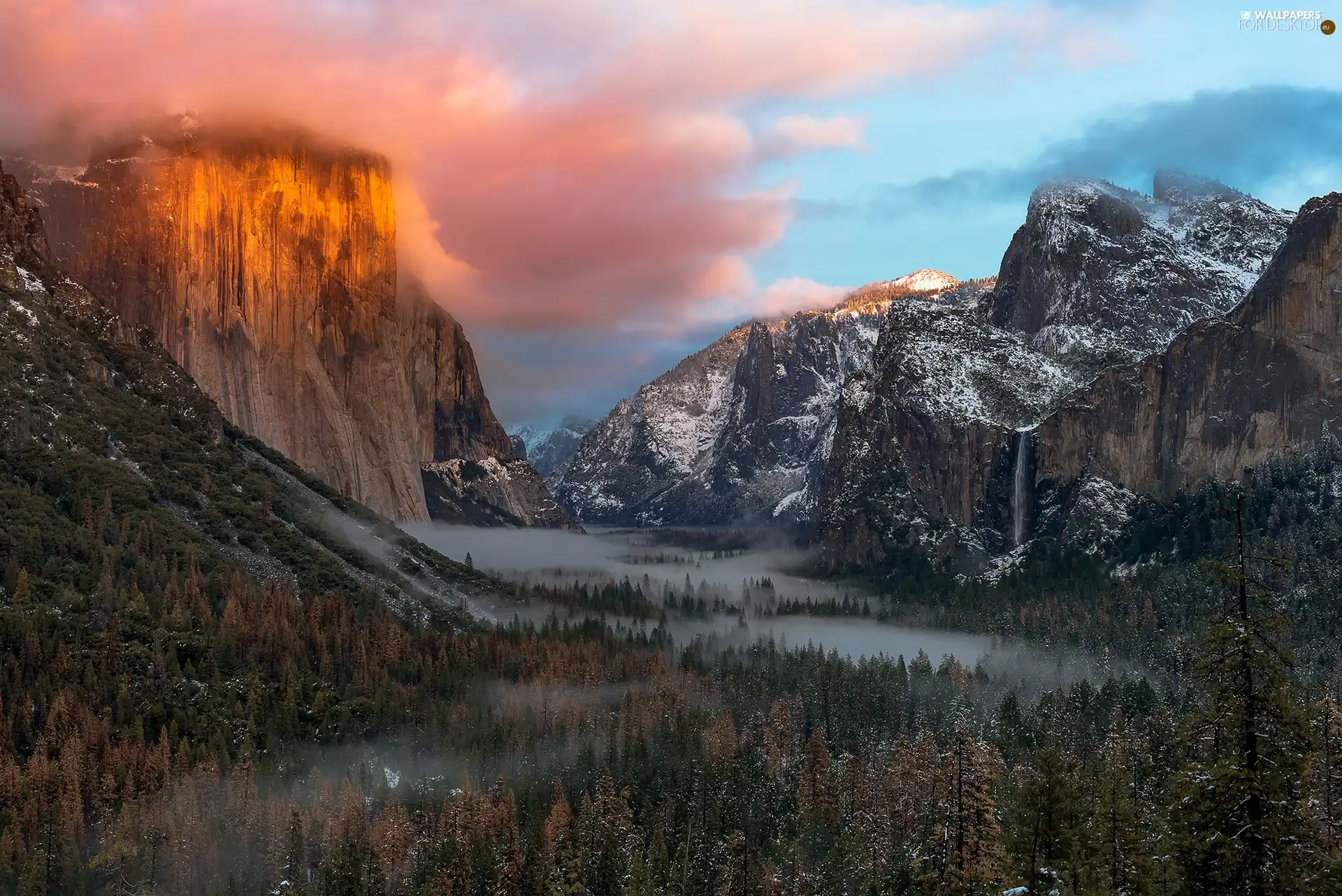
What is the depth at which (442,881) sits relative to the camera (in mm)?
120438

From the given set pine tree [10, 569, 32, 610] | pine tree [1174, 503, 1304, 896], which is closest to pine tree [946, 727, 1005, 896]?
pine tree [1174, 503, 1304, 896]

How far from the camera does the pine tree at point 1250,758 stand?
4062cm

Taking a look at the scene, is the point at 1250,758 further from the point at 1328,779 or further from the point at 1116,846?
the point at 1328,779

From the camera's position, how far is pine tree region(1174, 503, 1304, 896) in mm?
40625

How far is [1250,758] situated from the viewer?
41.1 m

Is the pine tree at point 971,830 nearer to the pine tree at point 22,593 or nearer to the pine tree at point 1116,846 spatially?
the pine tree at point 1116,846

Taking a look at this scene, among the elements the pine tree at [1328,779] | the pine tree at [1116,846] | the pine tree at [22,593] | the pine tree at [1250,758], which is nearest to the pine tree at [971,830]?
the pine tree at [1116,846]

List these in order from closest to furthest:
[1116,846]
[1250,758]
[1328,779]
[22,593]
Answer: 1. [1250,758]
2. [1116,846]
3. [1328,779]
4. [22,593]

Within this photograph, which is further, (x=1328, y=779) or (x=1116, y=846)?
(x=1328, y=779)

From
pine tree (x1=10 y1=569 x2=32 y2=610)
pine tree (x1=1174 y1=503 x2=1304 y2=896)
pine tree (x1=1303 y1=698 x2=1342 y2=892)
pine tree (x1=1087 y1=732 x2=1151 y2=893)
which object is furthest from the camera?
pine tree (x1=10 y1=569 x2=32 y2=610)

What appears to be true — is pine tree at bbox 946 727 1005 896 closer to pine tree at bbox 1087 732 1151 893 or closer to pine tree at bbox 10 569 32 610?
pine tree at bbox 1087 732 1151 893

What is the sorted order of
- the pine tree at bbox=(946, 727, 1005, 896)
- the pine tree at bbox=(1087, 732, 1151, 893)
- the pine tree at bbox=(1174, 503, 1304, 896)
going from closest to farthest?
the pine tree at bbox=(1174, 503, 1304, 896) < the pine tree at bbox=(946, 727, 1005, 896) < the pine tree at bbox=(1087, 732, 1151, 893)

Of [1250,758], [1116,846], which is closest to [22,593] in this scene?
[1116,846]

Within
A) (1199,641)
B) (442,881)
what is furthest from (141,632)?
A: (1199,641)
